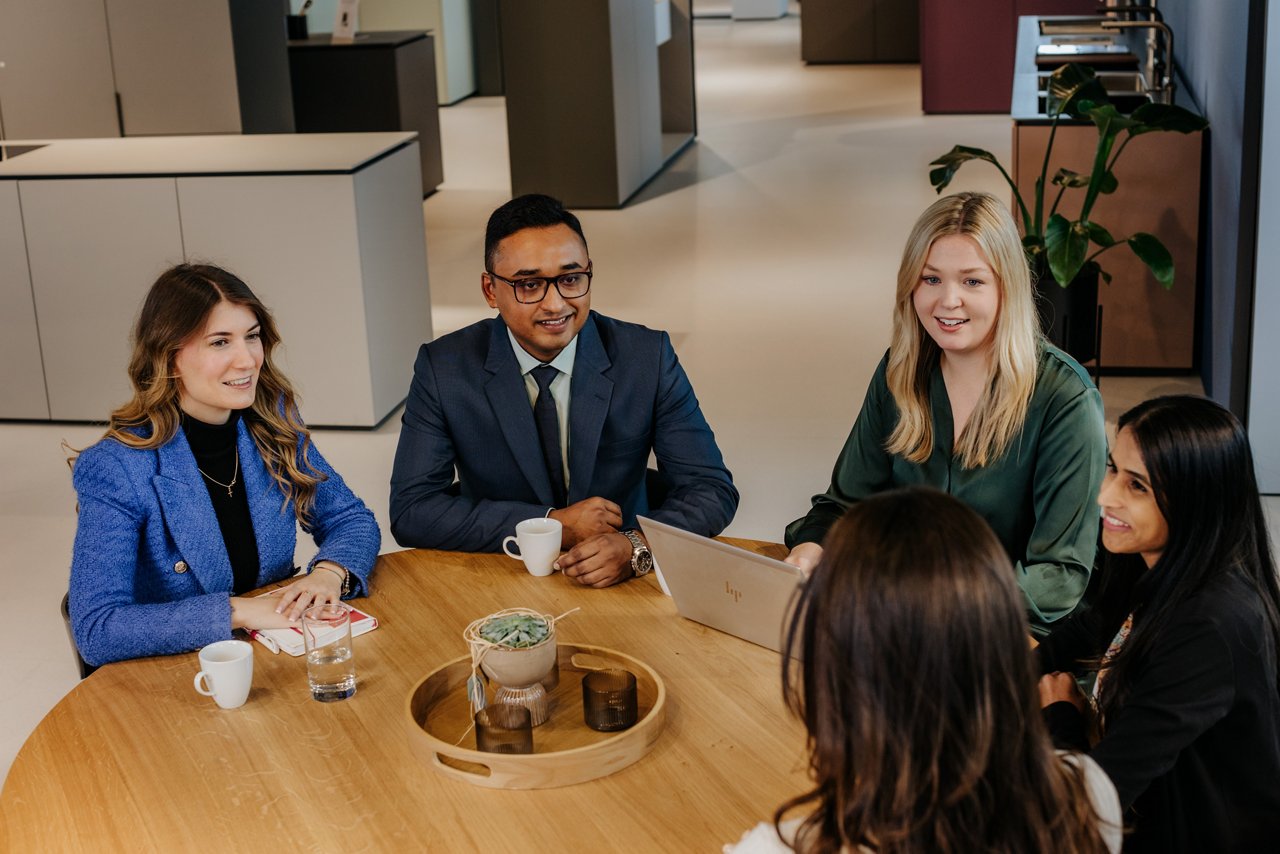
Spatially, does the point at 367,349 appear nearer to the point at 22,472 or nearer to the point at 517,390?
the point at 22,472

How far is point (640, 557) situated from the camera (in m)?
2.45

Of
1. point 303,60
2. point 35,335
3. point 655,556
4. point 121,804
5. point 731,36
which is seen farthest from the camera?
point 731,36

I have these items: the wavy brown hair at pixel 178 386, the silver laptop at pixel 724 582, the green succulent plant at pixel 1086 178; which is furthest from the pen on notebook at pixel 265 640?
the green succulent plant at pixel 1086 178

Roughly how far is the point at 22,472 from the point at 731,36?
14.3 meters

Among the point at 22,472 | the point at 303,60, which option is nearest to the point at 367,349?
the point at 22,472

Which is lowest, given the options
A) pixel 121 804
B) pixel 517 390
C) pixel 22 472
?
pixel 22 472

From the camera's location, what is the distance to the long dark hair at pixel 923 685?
1.23m

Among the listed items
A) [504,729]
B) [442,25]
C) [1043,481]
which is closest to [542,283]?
[1043,481]

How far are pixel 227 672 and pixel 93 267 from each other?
3.94 meters

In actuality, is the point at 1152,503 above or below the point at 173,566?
above

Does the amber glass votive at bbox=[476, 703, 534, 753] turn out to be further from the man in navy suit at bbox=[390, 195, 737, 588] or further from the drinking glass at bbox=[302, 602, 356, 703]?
the man in navy suit at bbox=[390, 195, 737, 588]

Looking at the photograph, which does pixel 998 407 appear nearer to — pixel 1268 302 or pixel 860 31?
pixel 1268 302

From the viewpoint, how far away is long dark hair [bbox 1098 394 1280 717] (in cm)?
183

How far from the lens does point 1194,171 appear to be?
5469 millimetres
